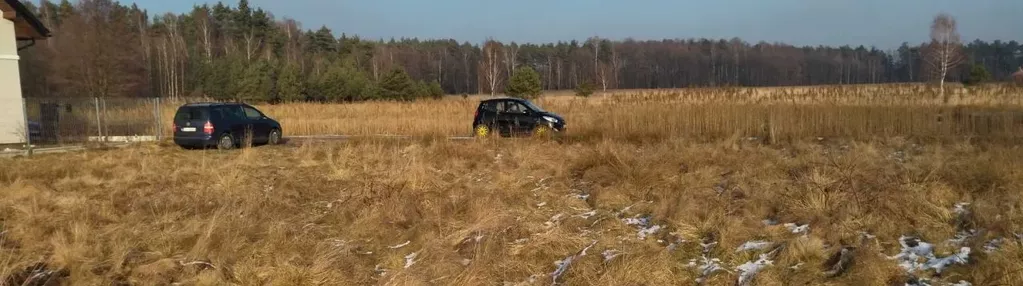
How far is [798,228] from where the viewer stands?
6.54m

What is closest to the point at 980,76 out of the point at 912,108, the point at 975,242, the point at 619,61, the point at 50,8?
the point at 912,108

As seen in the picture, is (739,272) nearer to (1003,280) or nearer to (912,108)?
(1003,280)

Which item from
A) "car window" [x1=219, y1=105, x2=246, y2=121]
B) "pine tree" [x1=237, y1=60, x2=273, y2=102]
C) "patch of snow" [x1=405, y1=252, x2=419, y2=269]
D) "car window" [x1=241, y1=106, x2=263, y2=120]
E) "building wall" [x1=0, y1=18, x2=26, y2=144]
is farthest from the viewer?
"pine tree" [x1=237, y1=60, x2=273, y2=102]

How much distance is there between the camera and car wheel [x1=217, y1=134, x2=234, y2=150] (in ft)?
54.5

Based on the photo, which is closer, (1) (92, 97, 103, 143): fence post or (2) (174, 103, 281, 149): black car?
(2) (174, 103, 281, 149): black car

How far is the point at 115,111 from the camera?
19.9 m

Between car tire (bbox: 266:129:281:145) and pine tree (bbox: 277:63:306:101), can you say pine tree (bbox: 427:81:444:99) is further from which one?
car tire (bbox: 266:129:281:145)

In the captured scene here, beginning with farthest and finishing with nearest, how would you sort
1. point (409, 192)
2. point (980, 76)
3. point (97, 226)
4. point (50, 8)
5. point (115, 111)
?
1. point (50, 8)
2. point (980, 76)
3. point (115, 111)
4. point (409, 192)
5. point (97, 226)

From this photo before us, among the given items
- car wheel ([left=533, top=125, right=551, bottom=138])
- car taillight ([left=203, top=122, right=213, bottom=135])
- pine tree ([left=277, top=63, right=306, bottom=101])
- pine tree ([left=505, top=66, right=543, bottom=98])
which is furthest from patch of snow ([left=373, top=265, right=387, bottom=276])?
pine tree ([left=277, top=63, right=306, bottom=101])

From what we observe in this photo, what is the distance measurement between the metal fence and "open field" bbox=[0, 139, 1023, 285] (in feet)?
Answer: 24.7

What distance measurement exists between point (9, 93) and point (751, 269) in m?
20.2

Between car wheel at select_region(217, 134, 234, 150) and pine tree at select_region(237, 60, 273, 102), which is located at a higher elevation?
pine tree at select_region(237, 60, 273, 102)

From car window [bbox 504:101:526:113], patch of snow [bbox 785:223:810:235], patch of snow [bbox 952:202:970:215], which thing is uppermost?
car window [bbox 504:101:526:113]

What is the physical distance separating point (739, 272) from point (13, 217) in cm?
873
